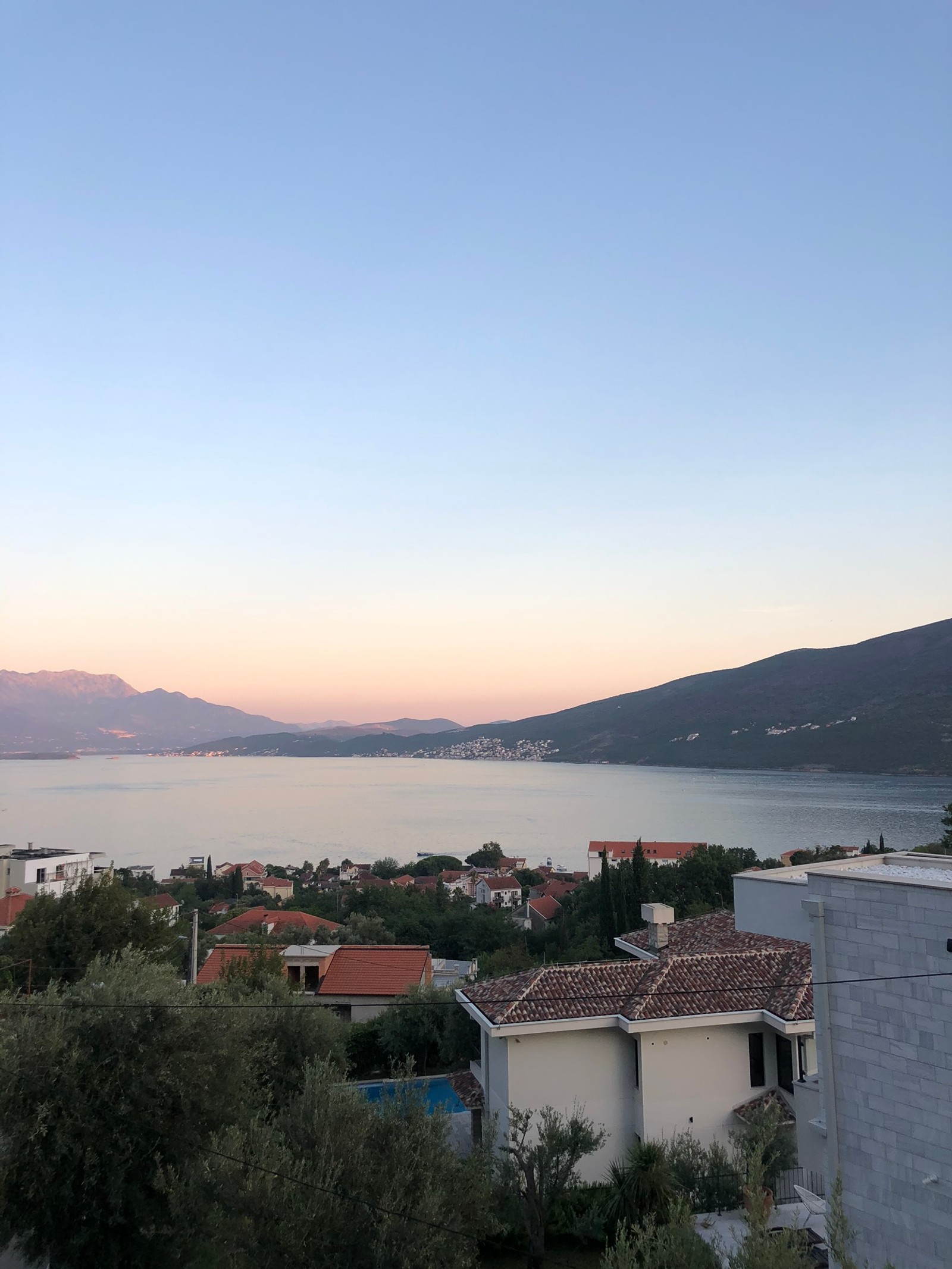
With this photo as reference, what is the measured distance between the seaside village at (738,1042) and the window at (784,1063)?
3 cm

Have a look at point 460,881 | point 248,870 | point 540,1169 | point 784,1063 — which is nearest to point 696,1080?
point 784,1063

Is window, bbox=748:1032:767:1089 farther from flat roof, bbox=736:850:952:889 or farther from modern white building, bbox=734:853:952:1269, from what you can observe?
modern white building, bbox=734:853:952:1269

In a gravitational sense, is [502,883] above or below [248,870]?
below

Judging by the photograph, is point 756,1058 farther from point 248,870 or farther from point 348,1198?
point 248,870

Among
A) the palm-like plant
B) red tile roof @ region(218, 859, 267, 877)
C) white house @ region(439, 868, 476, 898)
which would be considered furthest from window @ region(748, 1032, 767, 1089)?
red tile roof @ region(218, 859, 267, 877)

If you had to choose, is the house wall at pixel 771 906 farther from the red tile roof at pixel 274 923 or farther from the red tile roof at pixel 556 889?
the red tile roof at pixel 556 889

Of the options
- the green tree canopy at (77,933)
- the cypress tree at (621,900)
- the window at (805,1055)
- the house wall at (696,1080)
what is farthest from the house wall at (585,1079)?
the cypress tree at (621,900)

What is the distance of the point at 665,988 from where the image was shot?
12008mm

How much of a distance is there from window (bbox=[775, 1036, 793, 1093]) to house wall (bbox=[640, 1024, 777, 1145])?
0.17m

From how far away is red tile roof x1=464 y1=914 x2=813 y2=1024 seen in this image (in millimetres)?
11516

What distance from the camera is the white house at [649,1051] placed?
11.4 meters

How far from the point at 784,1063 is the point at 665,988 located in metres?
1.96

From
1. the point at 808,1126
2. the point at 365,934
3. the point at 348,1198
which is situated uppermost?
the point at 348,1198

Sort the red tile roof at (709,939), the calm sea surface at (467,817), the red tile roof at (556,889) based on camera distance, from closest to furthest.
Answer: the red tile roof at (709,939), the red tile roof at (556,889), the calm sea surface at (467,817)
